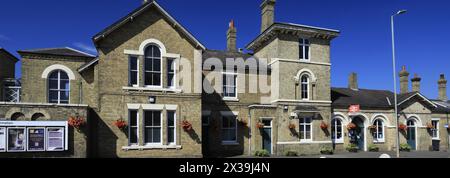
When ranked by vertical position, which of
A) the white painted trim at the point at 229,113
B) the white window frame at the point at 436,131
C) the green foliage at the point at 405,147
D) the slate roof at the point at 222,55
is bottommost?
the green foliage at the point at 405,147

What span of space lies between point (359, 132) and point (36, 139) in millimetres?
21803

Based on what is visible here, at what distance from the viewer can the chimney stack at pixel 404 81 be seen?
3138 cm

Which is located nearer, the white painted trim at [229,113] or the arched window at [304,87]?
the white painted trim at [229,113]

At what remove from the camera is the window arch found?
26.7 meters

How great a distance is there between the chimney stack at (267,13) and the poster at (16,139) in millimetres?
17182

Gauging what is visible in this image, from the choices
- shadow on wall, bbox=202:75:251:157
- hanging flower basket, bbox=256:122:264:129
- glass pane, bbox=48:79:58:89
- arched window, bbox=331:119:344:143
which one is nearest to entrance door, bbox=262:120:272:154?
hanging flower basket, bbox=256:122:264:129

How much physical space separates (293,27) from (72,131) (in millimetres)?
15149

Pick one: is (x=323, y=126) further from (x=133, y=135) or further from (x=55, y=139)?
(x=55, y=139)

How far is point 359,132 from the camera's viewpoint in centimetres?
2642

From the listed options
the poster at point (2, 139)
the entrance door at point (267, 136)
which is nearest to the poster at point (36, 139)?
the poster at point (2, 139)

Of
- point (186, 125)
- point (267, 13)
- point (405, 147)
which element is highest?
point (267, 13)

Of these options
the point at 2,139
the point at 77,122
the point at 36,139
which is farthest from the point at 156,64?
the point at 2,139

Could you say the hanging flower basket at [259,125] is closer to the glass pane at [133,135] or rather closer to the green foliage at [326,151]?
the green foliage at [326,151]

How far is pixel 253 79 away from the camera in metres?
23.7
